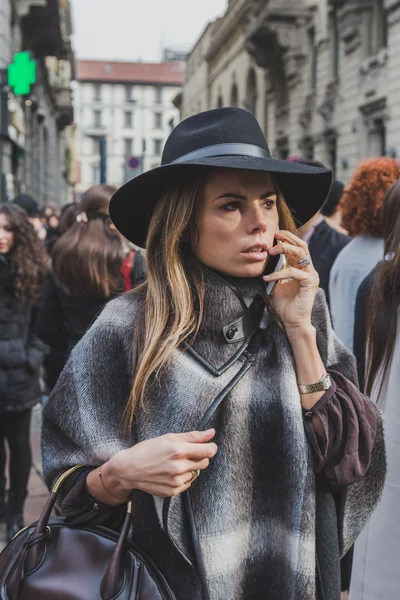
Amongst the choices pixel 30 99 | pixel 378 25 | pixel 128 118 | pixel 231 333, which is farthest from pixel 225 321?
pixel 128 118

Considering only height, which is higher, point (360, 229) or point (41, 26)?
point (41, 26)

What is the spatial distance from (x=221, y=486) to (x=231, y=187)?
631mm

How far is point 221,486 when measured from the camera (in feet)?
5.69

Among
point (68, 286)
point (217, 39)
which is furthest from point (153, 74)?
point (68, 286)

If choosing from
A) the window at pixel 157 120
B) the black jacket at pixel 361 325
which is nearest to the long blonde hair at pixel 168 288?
the black jacket at pixel 361 325

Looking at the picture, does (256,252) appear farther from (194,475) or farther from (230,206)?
(194,475)

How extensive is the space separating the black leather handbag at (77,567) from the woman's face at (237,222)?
577 millimetres

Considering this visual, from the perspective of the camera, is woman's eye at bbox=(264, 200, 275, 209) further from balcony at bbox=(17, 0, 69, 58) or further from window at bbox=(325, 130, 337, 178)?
window at bbox=(325, 130, 337, 178)

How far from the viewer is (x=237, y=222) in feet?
5.94

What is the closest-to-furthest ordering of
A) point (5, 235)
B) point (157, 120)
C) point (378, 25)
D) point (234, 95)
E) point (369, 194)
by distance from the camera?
point (369, 194), point (5, 235), point (378, 25), point (234, 95), point (157, 120)

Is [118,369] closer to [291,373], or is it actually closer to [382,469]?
[291,373]

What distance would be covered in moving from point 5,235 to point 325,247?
1.90 metres

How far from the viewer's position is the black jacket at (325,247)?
16.3 ft

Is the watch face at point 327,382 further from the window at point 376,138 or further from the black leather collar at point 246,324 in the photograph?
the window at point 376,138
